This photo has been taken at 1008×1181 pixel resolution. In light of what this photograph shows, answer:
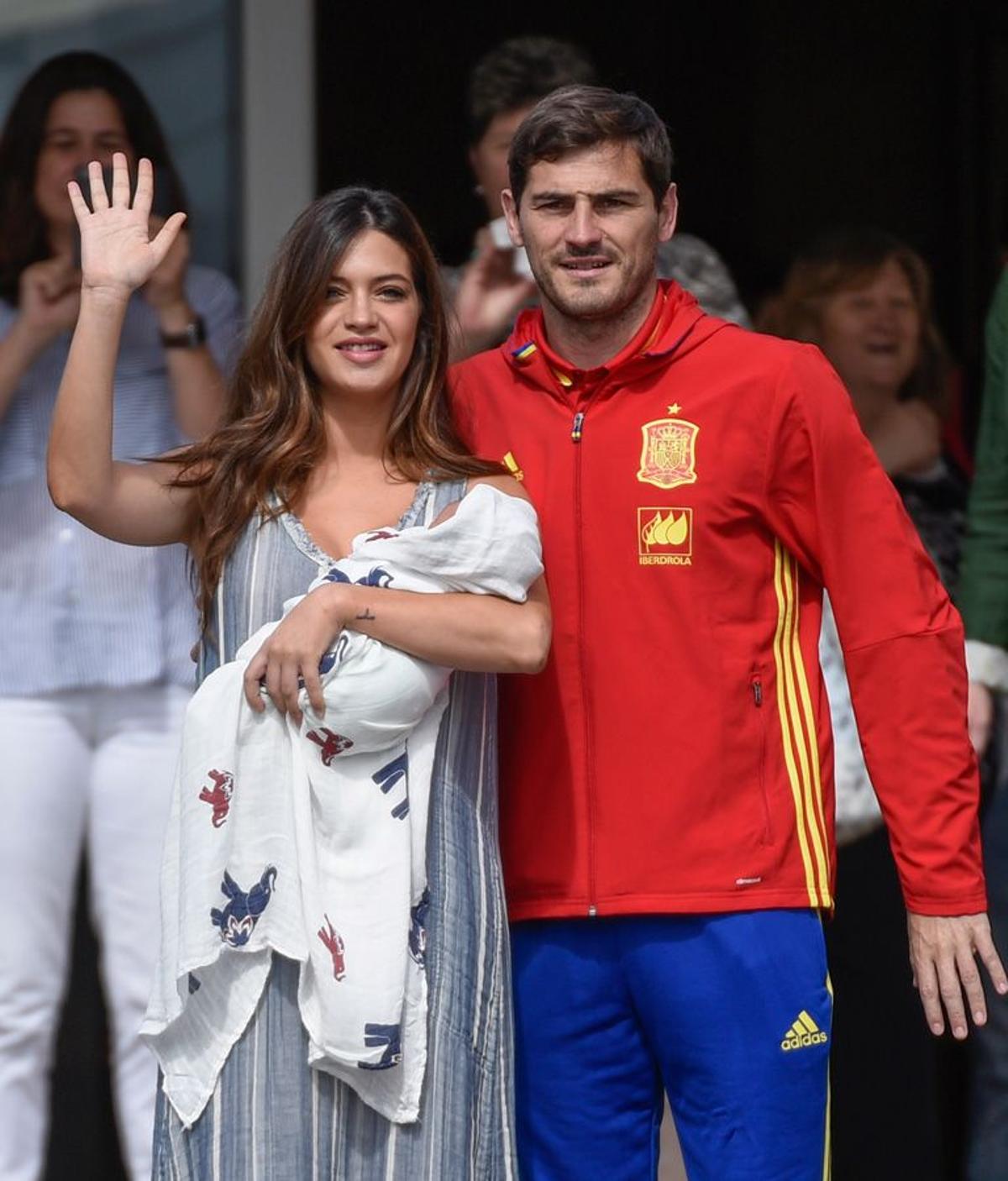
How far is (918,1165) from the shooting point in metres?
4.57

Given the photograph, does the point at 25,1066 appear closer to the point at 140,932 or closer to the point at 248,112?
the point at 140,932

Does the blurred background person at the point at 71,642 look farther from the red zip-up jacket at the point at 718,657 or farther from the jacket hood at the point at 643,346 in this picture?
the red zip-up jacket at the point at 718,657

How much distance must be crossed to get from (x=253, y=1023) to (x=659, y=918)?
1.90ft

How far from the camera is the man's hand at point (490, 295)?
4070mm

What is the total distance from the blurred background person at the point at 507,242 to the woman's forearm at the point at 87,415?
3.30 feet

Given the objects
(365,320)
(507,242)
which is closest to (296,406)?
Result: (365,320)

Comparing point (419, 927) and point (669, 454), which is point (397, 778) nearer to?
point (419, 927)

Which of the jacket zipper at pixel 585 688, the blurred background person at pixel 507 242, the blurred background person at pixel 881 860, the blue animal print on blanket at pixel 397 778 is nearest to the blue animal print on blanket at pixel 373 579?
the blue animal print on blanket at pixel 397 778

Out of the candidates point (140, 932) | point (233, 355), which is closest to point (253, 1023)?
point (140, 932)

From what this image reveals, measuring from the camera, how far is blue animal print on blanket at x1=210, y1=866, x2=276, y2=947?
297 centimetres

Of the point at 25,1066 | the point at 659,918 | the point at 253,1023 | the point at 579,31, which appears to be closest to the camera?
the point at 253,1023

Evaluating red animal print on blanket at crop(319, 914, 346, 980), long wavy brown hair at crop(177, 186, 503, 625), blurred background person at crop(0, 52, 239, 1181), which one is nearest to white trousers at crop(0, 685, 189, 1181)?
blurred background person at crop(0, 52, 239, 1181)

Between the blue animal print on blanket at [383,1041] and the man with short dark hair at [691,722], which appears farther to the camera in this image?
the man with short dark hair at [691,722]

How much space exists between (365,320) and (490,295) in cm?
98
